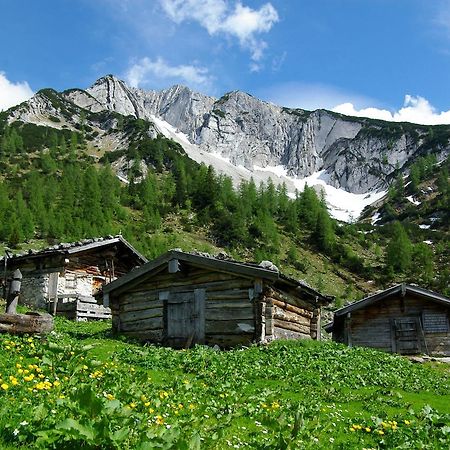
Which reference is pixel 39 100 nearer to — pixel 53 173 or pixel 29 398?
pixel 53 173

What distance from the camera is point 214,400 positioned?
933 centimetres

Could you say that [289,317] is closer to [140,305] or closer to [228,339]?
[228,339]

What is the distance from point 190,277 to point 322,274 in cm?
7794

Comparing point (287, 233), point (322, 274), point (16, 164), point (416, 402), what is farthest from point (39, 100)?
point (416, 402)

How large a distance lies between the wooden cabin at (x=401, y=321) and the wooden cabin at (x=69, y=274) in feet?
54.4

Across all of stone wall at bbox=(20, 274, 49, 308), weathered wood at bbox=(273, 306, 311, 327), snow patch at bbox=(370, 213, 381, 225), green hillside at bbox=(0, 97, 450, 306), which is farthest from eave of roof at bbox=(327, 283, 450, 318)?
snow patch at bbox=(370, 213, 381, 225)

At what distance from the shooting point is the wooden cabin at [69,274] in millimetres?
31625

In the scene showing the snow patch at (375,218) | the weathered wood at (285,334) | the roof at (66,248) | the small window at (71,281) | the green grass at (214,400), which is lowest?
the green grass at (214,400)

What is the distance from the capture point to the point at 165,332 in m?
21.8

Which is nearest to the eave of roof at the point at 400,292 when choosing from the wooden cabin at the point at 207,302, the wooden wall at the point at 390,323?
the wooden wall at the point at 390,323

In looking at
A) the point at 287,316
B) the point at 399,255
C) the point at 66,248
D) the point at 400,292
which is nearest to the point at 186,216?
the point at 399,255

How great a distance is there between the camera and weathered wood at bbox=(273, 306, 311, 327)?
2106cm

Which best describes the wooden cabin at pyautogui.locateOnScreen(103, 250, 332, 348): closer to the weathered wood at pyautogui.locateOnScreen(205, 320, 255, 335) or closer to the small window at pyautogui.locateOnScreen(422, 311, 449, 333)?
the weathered wood at pyautogui.locateOnScreen(205, 320, 255, 335)

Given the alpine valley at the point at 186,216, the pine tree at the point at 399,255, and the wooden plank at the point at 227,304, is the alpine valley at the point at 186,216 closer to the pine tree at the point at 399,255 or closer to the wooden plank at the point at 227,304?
the pine tree at the point at 399,255
